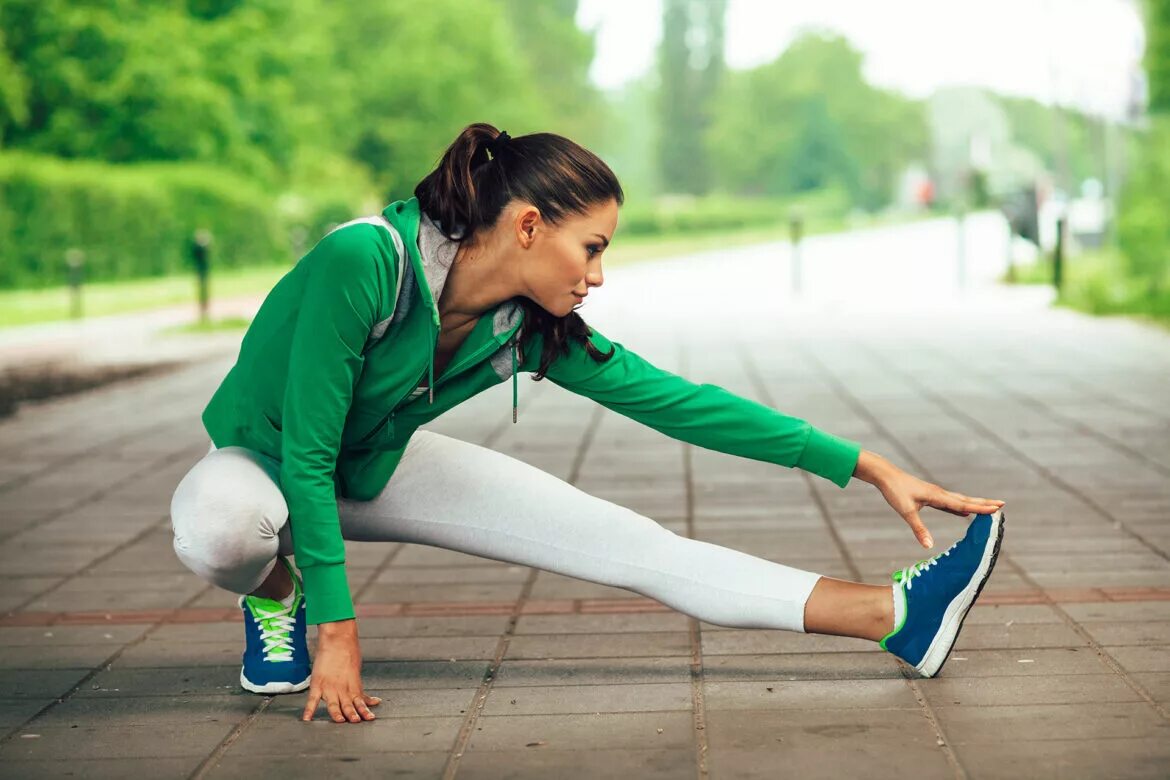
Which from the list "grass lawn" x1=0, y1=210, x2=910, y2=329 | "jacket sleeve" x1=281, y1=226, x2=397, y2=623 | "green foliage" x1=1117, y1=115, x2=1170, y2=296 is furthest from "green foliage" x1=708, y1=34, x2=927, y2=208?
"jacket sleeve" x1=281, y1=226, x2=397, y2=623

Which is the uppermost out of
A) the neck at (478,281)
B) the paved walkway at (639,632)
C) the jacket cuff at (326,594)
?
the neck at (478,281)

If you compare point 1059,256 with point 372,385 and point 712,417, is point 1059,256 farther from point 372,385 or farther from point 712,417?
point 372,385

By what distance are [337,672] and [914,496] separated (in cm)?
130

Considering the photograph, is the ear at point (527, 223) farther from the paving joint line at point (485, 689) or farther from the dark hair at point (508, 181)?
the paving joint line at point (485, 689)

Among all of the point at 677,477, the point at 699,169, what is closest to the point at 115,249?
the point at 677,477

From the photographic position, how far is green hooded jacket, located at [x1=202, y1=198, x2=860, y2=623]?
329 centimetres

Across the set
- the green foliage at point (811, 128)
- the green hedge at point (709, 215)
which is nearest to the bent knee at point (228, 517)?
the green hedge at point (709, 215)

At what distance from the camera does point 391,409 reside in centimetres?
352

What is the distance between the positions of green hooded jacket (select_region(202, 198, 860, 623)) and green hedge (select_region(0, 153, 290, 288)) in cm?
2194

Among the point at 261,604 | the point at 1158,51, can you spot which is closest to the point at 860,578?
the point at 261,604

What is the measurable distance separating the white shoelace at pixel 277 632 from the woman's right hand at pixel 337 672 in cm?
32

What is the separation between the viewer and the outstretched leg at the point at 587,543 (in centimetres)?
368

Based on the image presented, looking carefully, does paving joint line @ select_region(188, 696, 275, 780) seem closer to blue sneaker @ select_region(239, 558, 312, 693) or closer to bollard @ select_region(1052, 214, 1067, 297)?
blue sneaker @ select_region(239, 558, 312, 693)

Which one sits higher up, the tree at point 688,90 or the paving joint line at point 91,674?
the tree at point 688,90
